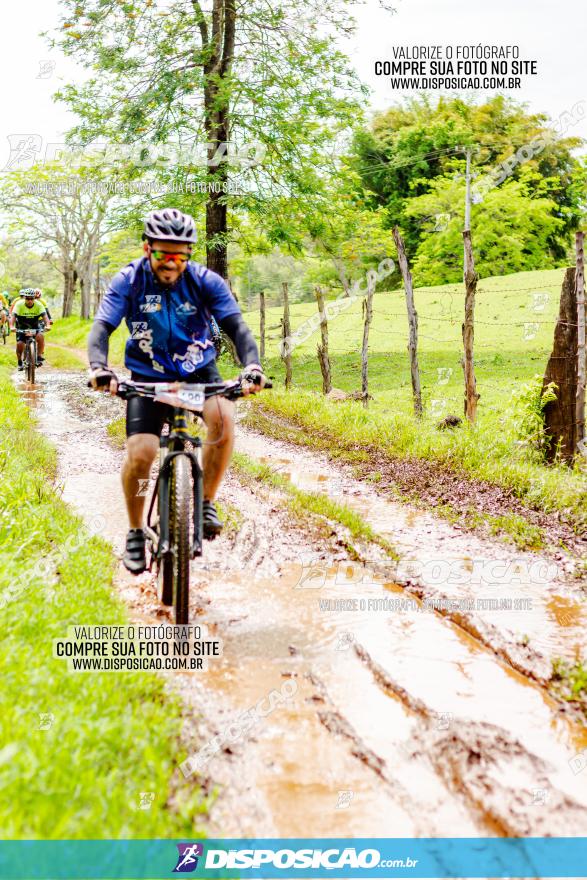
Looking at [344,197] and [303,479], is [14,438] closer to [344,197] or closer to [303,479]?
[303,479]

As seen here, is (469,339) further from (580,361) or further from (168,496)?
(168,496)

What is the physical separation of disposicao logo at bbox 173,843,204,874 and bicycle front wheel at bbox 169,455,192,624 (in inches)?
63.8

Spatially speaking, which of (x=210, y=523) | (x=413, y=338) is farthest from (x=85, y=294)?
(x=210, y=523)

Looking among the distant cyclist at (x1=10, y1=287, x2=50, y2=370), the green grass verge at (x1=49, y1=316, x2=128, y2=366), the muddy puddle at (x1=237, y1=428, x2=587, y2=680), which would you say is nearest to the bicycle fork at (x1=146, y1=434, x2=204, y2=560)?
the muddy puddle at (x1=237, y1=428, x2=587, y2=680)

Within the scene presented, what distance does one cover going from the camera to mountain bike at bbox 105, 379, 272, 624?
3.95 meters

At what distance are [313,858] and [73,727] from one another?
3.52 feet

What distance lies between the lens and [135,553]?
4547 millimetres

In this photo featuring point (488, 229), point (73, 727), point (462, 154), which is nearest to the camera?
point (73, 727)

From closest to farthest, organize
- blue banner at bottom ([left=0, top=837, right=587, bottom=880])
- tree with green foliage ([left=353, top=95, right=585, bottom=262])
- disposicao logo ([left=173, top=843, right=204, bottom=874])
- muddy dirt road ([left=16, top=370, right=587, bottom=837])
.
Answer: 1. blue banner at bottom ([left=0, top=837, right=587, bottom=880])
2. disposicao logo ([left=173, top=843, right=204, bottom=874])
3. muddy dirt road ([left=16, top=370, right=587, bottom=837])
4. tree with green foliage ([left=353, top=95, right=585, bottom=262])

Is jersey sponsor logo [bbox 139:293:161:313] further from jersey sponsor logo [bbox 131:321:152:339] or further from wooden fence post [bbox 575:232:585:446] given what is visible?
wooden fence post [bbox 575:232:585:446]

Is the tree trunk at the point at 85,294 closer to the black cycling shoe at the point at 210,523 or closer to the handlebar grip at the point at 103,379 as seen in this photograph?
the black cycling shoe at the point at 210,523

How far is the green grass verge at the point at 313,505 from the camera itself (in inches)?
242

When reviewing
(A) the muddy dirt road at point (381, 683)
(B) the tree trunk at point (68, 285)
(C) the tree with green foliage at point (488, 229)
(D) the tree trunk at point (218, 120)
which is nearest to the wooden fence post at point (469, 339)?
(A) the muddy dirt road at point (381, 683)

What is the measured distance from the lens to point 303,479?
338 inches
